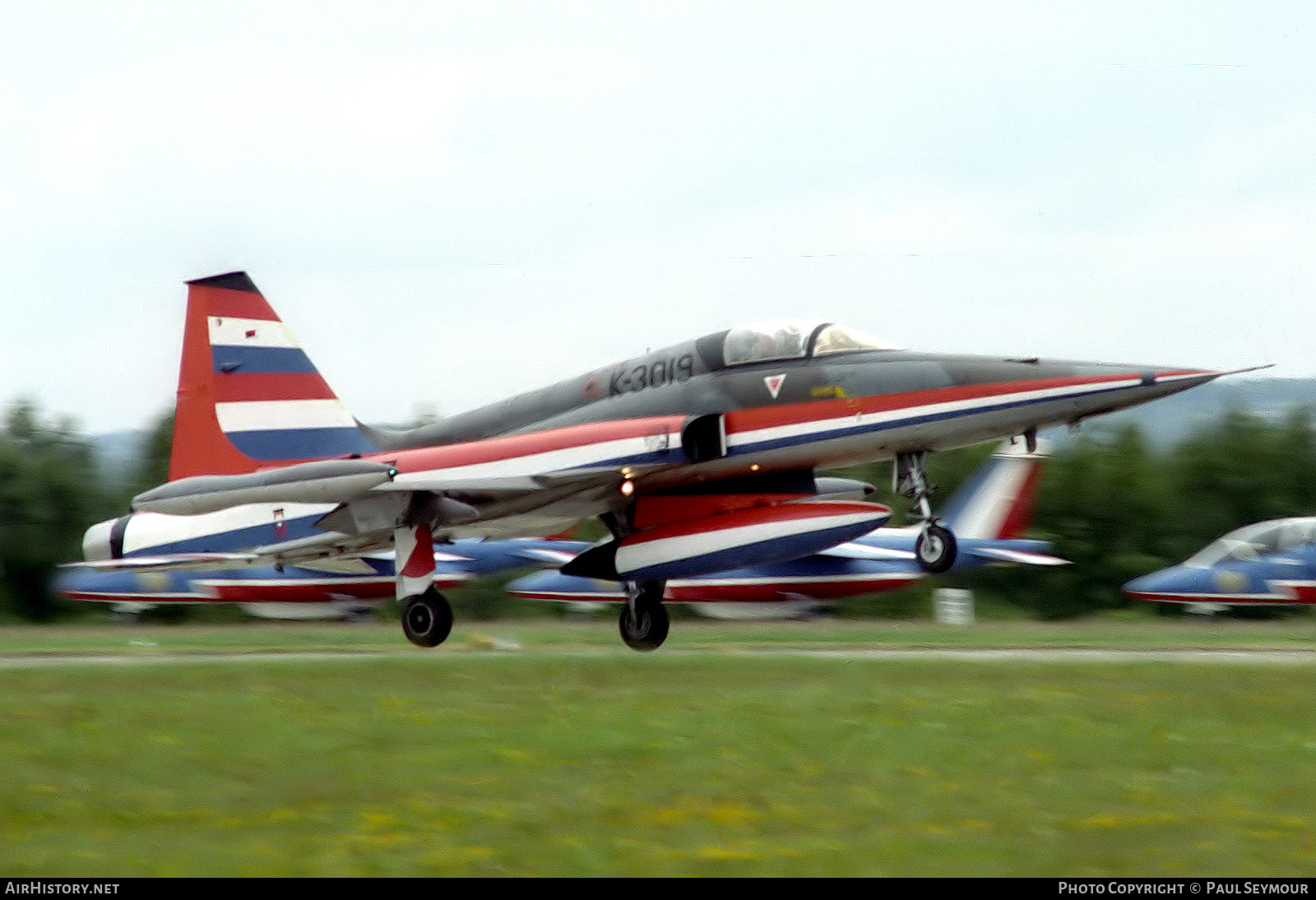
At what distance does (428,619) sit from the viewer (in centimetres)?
1591

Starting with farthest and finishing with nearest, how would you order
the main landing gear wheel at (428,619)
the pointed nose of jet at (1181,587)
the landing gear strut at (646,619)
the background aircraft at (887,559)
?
the pointed nose of jet at (1181,587), the background aircraft at (887,559), the landing gear strut at (646,619), the main landing gear wheel at (428,619)

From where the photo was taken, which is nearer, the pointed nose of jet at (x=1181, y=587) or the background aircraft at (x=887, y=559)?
the background aircraft at (x=887, y=559)

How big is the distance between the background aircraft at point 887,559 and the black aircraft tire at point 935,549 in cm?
1044

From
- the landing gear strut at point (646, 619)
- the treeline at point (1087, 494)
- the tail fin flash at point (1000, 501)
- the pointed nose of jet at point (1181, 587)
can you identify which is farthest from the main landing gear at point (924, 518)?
the treeline at point (1087, 494)

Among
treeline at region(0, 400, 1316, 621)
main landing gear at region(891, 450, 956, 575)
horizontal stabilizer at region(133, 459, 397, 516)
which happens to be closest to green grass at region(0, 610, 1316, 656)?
horizontal stabilizer at region(133, 459, 397, 516)

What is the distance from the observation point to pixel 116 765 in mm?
8492

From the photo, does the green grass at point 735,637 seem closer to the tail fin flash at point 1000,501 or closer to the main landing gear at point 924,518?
the tail fin flash at point 1000,501

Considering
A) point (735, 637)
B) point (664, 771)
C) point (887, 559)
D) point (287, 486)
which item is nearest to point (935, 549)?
point (664, 771)

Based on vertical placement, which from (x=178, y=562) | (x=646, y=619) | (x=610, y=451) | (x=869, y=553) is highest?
(x=610, y=451)

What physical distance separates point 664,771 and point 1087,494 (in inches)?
1227

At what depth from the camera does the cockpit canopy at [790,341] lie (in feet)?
47.6

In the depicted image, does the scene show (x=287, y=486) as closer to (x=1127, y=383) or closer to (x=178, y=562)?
(x=178, y=562)

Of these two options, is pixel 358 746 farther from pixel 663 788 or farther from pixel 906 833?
pixel 906 833

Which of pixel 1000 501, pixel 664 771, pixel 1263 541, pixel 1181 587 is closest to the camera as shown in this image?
pixel 664 771
